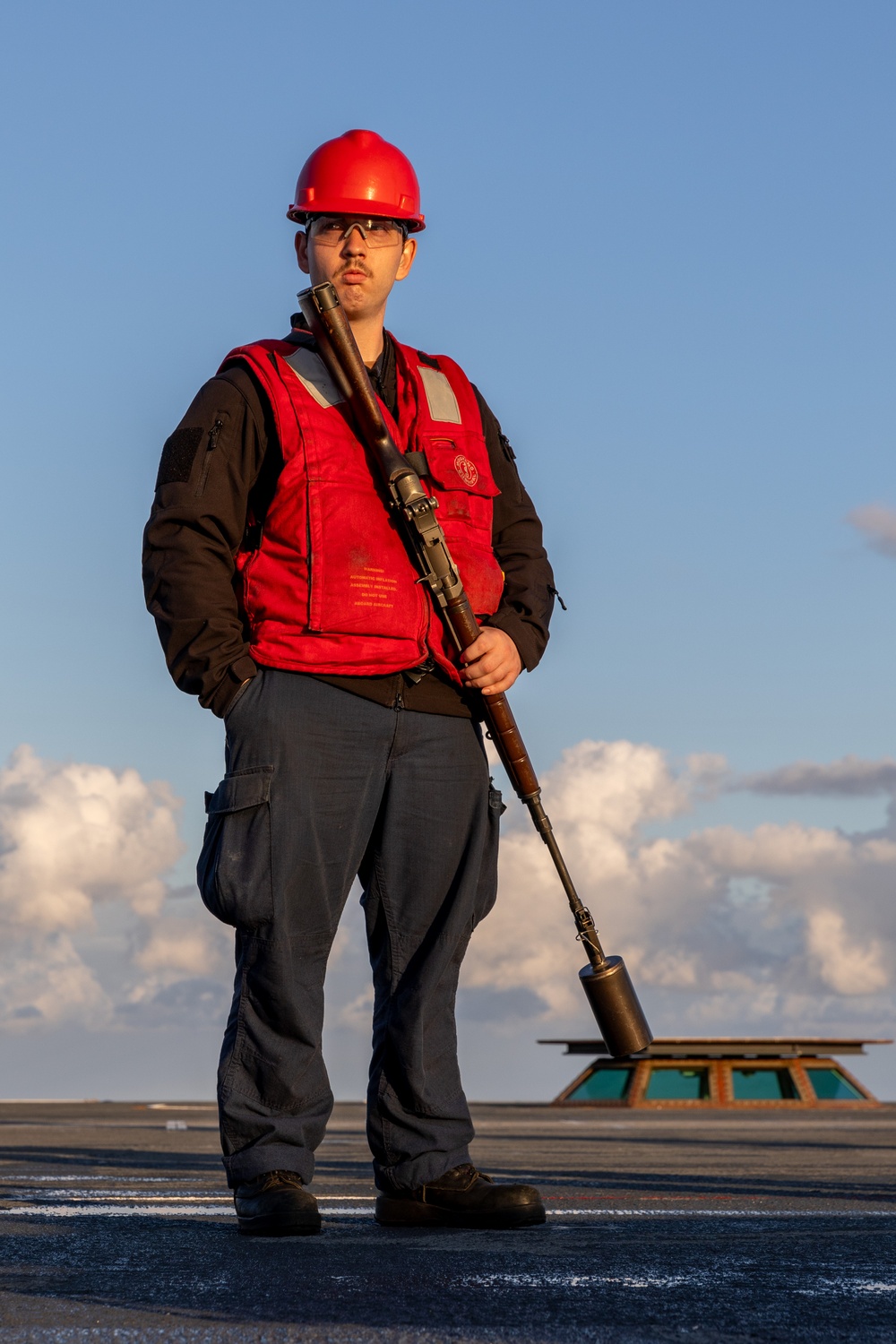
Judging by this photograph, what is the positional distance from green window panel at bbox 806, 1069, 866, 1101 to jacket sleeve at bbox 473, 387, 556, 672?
51.4ft

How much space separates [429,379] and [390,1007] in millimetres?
A: 1415

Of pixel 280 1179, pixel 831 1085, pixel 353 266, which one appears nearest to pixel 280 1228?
pixel 280 1179

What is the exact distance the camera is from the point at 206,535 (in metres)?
3.51

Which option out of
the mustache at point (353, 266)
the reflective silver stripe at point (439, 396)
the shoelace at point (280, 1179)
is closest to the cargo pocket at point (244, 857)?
the shoelace at point (280, 1179)

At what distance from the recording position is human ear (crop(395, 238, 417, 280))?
3.88 metres

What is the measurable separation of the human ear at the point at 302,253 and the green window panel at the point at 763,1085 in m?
15.6

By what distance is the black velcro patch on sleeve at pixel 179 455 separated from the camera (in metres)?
3.53

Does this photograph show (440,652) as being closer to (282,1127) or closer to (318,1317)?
(282,1127)

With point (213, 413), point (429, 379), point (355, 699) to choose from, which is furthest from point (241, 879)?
point (429, 379)

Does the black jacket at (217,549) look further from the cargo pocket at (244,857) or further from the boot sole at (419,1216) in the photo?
the boot sole at (419,1216)

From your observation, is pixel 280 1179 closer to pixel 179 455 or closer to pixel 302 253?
pixel 179 455

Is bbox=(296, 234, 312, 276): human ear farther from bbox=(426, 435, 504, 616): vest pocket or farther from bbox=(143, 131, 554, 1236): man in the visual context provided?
bbox=(426, 435, 504, 616): vest pocket

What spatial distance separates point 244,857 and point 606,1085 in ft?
52.7

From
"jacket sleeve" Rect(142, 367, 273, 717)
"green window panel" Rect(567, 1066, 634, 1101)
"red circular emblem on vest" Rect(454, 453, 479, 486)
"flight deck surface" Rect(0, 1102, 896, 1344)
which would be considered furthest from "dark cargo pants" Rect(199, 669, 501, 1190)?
"green window panel" Rect(567, 1066, 634, 1101)
